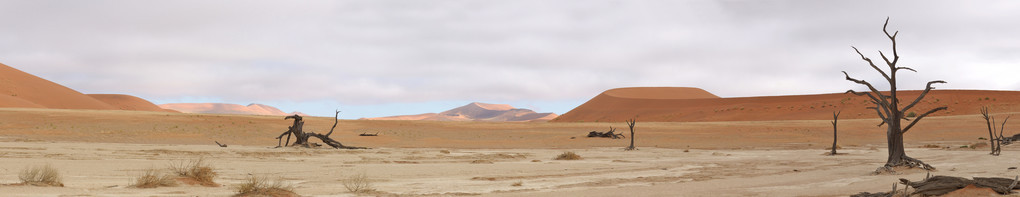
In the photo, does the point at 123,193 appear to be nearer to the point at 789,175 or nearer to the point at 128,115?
the point at 789,175

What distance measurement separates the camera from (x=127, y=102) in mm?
133875

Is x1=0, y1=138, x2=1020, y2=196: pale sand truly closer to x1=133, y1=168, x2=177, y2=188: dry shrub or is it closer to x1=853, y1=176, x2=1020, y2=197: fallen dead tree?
x1=133, y1=168, x2=177, y2=188: dry shrub

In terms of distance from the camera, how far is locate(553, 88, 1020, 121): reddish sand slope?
7312cm

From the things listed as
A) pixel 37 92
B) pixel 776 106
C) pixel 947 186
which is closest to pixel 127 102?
pixel 37 92

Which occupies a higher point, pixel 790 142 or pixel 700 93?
pixel 700 93

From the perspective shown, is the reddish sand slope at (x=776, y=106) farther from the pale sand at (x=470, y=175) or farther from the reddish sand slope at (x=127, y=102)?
the reddish sand slope at (x=127, y=102)

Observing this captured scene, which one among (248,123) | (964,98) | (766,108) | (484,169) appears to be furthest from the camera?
(766,108)

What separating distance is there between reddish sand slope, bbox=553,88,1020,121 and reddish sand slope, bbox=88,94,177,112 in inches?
3188

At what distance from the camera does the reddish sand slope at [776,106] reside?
7312 cm

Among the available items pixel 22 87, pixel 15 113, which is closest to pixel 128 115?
pixel 15 113

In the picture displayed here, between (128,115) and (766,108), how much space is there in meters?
70.9

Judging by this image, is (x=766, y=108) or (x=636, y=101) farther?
(x=636, y=101)

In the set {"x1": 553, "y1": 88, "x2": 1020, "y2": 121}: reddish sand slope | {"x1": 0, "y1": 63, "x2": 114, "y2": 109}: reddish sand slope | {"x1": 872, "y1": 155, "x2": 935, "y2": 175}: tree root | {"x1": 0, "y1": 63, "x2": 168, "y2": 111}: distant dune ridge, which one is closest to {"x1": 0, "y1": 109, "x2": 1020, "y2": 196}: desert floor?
{"x1": 872, "y1": 155, "x2": 935, "y2": 175}: tree root

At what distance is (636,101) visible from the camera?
115438 millimetres
